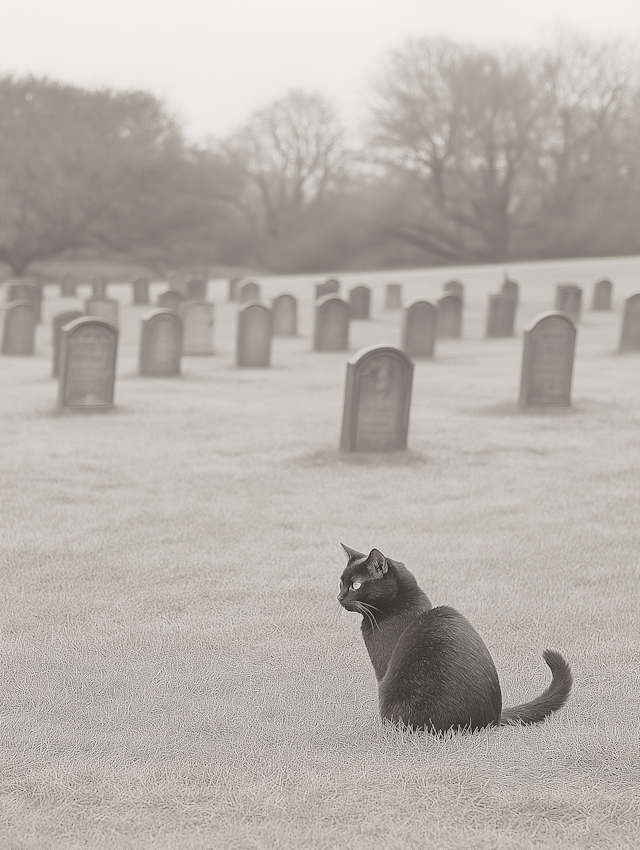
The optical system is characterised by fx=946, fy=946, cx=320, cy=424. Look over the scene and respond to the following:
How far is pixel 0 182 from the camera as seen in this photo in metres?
35.9

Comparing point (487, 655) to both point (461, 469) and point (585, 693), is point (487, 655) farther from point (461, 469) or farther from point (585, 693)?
point (461, 469)

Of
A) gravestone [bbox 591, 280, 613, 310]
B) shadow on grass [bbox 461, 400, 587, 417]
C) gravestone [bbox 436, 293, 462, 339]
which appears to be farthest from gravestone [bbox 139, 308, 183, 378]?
gravestone [bbox 591, 280, 613, 310]

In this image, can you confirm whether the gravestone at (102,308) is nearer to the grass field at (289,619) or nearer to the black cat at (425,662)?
the grass field at (289,619)

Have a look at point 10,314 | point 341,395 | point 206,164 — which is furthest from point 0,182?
point 341,395

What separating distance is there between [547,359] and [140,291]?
1826cm

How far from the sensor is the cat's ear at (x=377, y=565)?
321 cm

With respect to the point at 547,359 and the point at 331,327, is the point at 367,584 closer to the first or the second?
the point at 547,359

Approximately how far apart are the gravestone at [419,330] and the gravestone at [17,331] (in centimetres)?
618

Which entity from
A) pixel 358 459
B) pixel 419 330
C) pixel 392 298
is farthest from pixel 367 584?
pixel 392 298

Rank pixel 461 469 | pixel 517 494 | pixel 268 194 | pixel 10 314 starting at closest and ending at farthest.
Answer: pixel 517 494
pixel 461 469
pixel 10 314
pixel 268 194

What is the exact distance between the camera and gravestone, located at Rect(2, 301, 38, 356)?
15484mm

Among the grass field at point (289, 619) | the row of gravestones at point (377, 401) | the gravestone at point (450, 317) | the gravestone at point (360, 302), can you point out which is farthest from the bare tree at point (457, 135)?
the row of gravestones at point (377, 401)

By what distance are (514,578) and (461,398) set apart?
6511 millimetres

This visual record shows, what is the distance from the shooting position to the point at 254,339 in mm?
14258
